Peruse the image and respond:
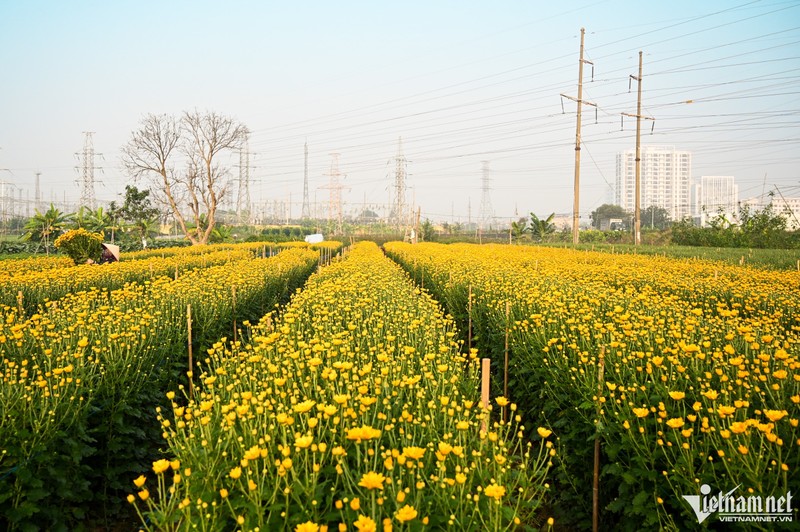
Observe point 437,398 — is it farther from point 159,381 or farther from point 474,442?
point 159,381

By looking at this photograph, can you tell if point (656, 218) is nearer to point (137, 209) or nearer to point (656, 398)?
point (137, 209)

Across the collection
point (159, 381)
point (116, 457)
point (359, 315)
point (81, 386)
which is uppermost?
point (359, 315)

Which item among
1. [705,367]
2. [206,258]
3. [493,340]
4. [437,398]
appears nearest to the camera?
[437,398]

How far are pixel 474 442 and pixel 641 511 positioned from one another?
1.19m

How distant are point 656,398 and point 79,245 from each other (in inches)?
819

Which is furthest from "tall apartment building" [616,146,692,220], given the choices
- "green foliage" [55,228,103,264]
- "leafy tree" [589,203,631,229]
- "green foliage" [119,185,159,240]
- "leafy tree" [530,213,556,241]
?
"green foliage" [55,228,103,264]

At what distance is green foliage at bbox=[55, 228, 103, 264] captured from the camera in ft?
64.0

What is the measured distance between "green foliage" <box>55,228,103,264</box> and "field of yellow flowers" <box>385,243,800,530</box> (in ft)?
55.3

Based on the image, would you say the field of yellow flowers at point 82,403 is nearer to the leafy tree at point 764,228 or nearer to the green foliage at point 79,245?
the green foliage at point 79,245

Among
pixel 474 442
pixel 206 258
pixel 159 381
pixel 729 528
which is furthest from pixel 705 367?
pixel 206 258

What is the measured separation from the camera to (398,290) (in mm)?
9039

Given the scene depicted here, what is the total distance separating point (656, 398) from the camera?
3844mm

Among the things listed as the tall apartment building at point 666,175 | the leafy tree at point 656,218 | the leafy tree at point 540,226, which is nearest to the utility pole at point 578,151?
the leafy tree at point 540,226

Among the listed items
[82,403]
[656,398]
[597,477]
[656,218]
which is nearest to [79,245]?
[82,403]
